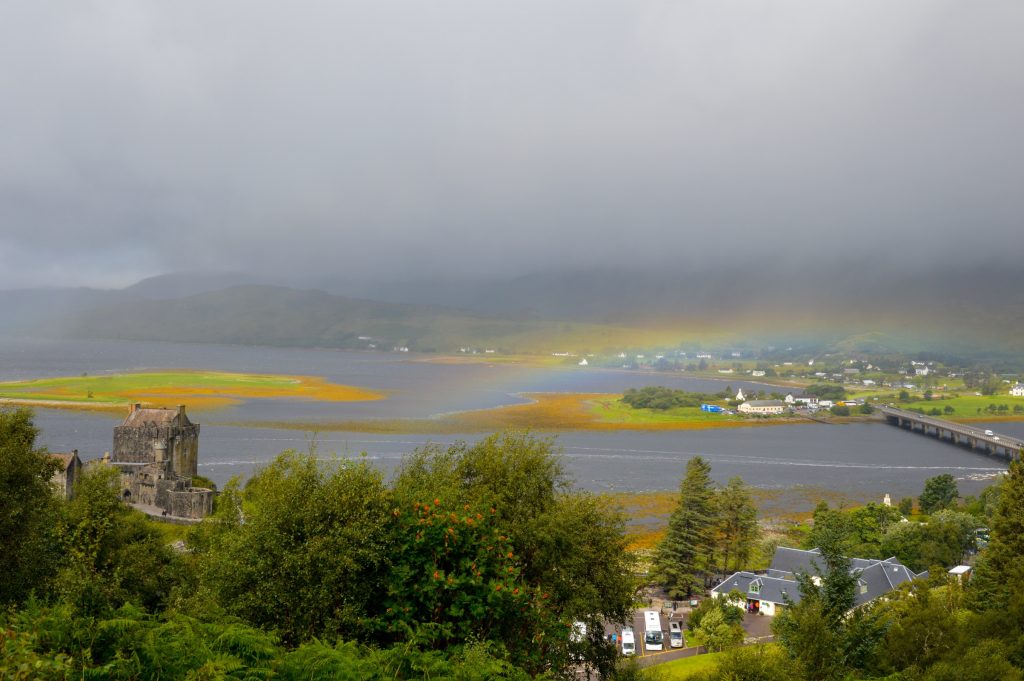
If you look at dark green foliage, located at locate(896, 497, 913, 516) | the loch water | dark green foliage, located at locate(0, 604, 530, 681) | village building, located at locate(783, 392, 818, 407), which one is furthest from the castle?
village building, located at locate(783, 392, 818, 407)

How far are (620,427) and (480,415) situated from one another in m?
19.8

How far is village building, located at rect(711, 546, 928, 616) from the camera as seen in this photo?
34.2 metres

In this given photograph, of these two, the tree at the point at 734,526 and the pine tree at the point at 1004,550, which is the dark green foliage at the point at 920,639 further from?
the tree at the point at 734,526

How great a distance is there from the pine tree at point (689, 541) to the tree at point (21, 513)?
2922cm

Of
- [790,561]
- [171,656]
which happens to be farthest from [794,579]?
[171,656]

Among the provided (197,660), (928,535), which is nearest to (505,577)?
(197,660)

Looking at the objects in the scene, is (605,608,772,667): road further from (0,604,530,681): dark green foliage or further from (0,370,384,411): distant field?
(0,370,384,411): distant field

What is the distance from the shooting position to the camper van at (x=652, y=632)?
99.8ft

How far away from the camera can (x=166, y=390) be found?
4520 inches

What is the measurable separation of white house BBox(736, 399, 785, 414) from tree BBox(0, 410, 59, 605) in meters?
121

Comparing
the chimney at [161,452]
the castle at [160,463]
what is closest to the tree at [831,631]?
the castle at [160,463]

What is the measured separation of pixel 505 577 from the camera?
14.8 m

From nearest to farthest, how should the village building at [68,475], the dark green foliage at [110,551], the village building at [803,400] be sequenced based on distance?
1. the dark green foliage at [110,551]
2. the village building at [68,475]
3. the village building at [803,400]

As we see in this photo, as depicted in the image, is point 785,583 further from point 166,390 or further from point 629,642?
point 166,390
